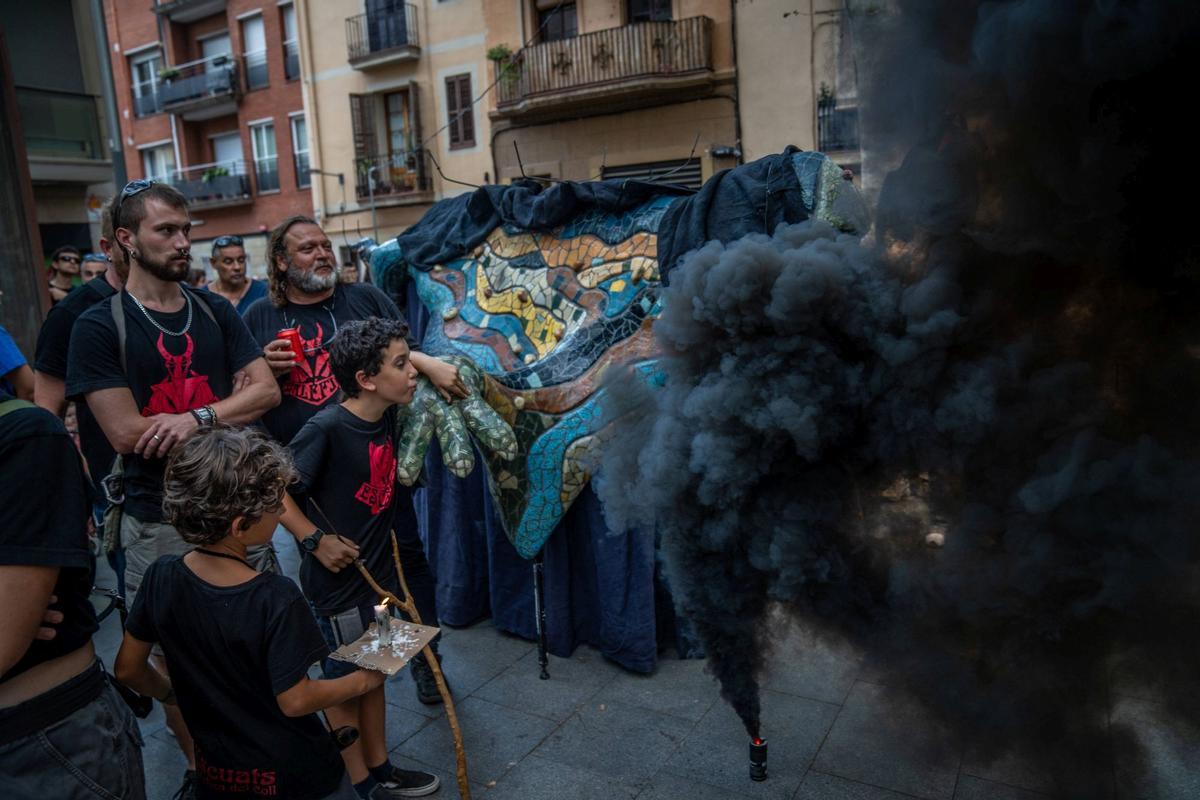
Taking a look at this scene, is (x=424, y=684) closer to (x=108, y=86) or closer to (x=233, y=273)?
(x=233, y=273)

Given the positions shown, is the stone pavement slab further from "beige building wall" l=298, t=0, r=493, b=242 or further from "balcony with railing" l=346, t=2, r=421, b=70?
Result: "balcony with railing" l=346, t=2, r=421, b=70

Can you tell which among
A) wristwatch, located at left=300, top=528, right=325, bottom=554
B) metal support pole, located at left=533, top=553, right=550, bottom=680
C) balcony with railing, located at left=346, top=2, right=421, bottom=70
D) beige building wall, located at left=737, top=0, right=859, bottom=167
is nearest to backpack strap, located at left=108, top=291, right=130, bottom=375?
wristwatch, located at left=300, top=528, right=325, bottom=554

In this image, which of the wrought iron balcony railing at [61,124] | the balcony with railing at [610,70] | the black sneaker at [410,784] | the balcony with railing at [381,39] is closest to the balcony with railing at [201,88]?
the balcony with railing at [381,39]

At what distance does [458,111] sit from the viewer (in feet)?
54.3

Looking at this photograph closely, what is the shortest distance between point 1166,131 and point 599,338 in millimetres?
2276

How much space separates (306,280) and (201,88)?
71.9ft

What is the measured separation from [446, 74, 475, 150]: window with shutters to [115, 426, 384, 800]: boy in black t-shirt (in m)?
15.6

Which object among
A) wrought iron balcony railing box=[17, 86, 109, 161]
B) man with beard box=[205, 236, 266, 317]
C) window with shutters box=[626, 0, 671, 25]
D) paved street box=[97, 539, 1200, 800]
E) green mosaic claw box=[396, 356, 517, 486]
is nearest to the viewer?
paved street box=[97, 539, 1200, 800]

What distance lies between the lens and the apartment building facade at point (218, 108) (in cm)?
2030

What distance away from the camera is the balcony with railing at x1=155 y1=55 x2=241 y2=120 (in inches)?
821

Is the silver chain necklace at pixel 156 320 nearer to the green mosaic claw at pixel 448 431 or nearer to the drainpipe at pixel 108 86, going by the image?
the green mosaic claw at pixel 448 431

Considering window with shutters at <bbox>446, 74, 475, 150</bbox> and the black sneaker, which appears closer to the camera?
the black sneaker

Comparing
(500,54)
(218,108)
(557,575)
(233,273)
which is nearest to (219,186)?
(218,108)

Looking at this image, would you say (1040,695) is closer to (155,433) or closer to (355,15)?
(155,433)
